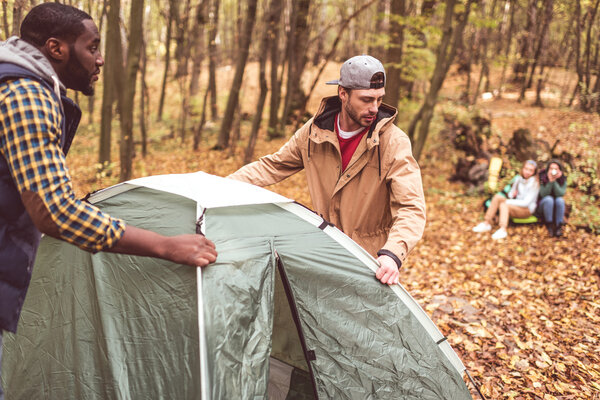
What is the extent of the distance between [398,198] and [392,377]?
1038 mm

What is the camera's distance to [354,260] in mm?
2594

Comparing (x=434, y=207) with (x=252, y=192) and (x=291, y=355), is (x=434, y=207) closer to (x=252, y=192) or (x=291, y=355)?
(x=291, y=355)

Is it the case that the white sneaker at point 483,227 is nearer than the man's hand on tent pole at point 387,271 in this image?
No

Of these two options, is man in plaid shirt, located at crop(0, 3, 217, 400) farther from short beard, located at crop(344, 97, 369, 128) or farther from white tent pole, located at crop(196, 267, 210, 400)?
short beard, located at crop(344, 97, 369, 128)

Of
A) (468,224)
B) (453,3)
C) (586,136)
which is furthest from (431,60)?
(468,224)

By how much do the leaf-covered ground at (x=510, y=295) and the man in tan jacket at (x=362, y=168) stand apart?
182 centimetres

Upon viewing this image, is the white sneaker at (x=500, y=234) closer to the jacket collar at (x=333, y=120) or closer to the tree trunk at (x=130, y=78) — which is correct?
the jacket collar at (x=333, y=120)

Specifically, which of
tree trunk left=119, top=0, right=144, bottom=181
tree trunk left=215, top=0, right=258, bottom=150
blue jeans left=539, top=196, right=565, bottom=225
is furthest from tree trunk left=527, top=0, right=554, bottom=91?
tree trunk left=119, top=0, right=144, bottom=181

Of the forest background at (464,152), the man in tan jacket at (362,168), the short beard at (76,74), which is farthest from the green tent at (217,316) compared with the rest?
the forest background at (464,152)

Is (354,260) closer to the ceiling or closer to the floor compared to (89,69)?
closer to the floor

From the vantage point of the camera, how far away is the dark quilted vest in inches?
60.6

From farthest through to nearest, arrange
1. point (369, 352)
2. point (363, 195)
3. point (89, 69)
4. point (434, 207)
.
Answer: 1. point (434, 207)
2. point (363, 195)
3. point (369, 352)
4. point (89, 69)

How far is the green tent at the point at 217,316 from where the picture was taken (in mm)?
2158

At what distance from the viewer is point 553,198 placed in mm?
7840
